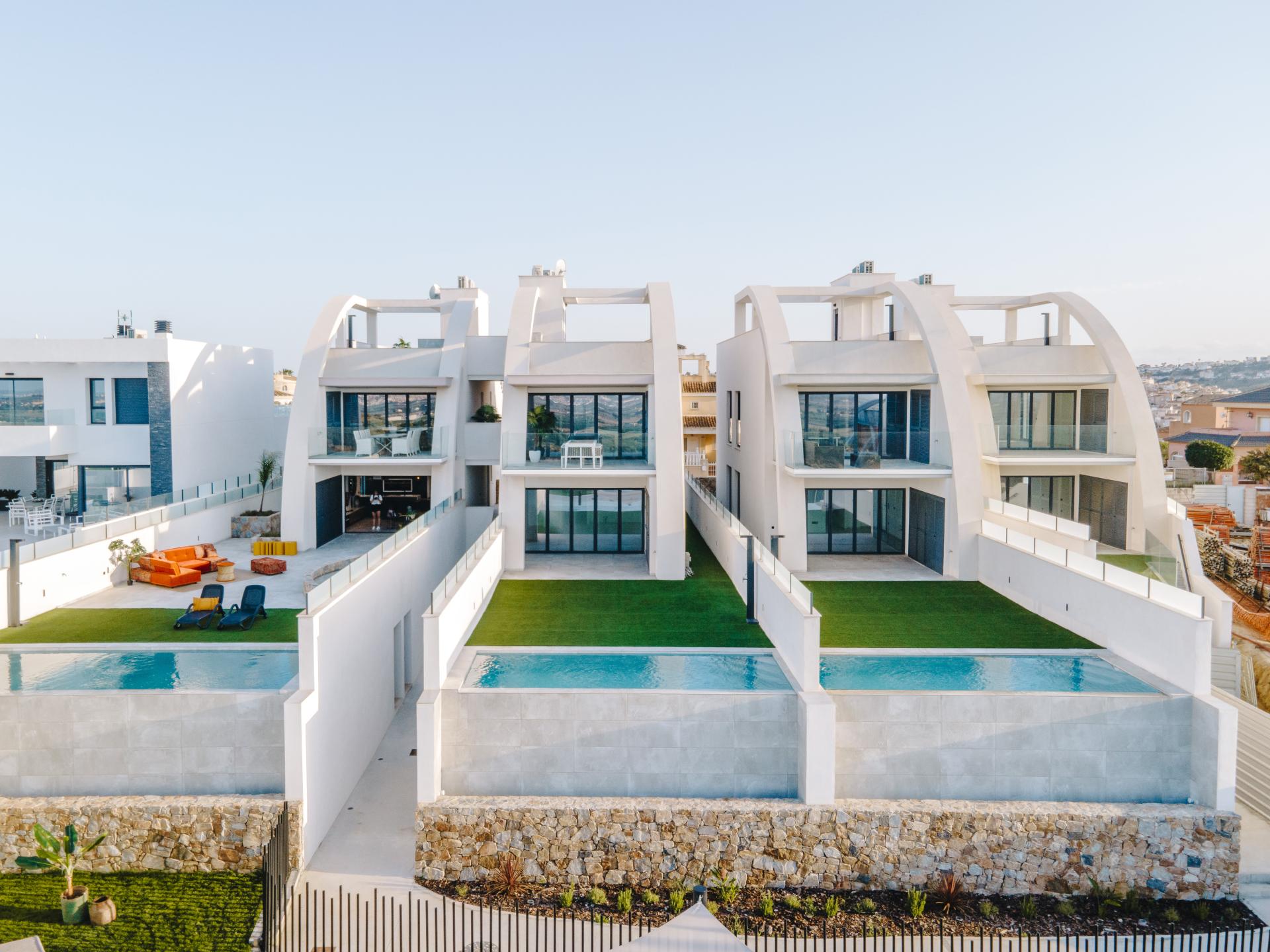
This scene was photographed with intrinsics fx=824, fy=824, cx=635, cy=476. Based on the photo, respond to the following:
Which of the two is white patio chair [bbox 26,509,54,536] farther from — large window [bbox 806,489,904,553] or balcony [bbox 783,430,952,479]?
large window [bbox 806,489,904,553]

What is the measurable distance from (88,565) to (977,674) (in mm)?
16821

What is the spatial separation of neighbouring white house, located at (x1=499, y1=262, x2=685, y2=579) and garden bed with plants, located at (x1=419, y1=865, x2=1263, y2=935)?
9.12 metres

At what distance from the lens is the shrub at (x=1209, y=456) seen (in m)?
40.2

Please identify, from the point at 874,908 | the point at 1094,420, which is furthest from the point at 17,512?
the point at 1094,420

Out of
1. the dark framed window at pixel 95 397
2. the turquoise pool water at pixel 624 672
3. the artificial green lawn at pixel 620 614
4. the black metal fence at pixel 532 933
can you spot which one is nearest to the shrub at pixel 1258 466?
the artificial green lawn at pixel 620 614

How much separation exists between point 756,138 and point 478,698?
2255 cm

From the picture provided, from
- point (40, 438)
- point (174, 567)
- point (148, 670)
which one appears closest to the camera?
point (148, 670)

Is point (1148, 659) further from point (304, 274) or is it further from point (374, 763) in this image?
point (304, 274)

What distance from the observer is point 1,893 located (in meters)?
10.4

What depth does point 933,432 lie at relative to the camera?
1991 cm

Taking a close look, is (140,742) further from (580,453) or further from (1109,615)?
(1109,615)

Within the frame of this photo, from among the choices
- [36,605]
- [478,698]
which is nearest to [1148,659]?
[478,698]

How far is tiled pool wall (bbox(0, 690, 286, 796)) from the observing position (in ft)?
35.6

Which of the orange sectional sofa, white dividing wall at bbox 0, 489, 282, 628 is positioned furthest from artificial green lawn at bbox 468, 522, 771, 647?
white dividing wall at bbox 0, 489, 282, 628
